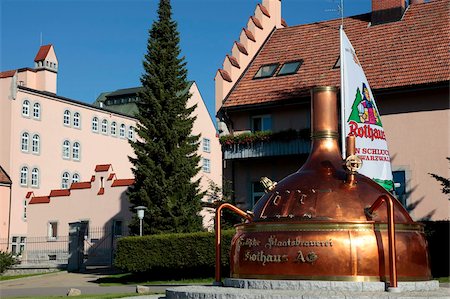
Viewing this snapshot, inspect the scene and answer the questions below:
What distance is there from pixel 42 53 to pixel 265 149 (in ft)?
118

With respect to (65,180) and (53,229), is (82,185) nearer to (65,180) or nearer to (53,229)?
(53,229)

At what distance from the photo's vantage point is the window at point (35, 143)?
5503 centimetres

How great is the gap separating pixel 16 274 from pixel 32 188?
16910 mm

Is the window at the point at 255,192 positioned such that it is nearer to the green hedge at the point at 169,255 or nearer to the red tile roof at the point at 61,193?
the green hedge at the point at 169,255

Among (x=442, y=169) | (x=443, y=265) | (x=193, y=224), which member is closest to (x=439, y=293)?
(x=443, y=265)

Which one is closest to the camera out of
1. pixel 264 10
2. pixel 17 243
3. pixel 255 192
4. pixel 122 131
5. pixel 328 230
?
pixel 328 230

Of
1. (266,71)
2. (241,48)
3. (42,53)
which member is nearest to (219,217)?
(266,71)

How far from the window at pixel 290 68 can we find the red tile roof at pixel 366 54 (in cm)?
35

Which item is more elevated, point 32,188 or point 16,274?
point 32,188

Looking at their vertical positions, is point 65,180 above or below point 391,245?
above

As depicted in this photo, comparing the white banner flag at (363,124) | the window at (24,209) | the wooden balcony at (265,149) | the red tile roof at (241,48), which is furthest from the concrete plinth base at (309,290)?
the window at (24,209)

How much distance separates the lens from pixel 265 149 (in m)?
35.8

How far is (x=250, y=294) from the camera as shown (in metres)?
10.2

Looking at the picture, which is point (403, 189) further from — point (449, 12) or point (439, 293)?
point (439, 293)
